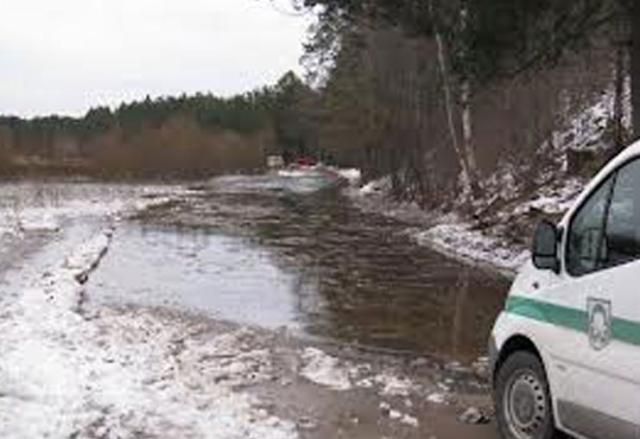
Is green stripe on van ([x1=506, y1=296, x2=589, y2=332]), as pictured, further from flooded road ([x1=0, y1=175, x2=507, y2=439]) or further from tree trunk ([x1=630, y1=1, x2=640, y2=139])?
tree trunk ([x1=630, y1=1, x2=640, y2=139])

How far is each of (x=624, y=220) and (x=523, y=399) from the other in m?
1.78

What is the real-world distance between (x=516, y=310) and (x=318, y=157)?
14071cm

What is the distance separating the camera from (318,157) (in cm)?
14950

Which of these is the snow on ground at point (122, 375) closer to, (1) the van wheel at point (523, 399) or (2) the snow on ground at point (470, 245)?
(1) the van wheel at point (523, 399)

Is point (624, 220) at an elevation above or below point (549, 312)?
above

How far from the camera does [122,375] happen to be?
12.1 m

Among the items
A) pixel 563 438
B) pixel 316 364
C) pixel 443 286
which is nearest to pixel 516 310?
pixel 563 438

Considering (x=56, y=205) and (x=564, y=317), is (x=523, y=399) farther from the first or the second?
(x=56, y=205)

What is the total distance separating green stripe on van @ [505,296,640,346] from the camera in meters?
7.32

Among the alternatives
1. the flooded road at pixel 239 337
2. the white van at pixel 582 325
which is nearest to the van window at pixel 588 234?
the white van at pixel 582 325

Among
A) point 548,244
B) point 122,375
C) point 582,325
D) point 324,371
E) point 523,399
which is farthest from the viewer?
point 324,371

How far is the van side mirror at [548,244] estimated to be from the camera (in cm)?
833

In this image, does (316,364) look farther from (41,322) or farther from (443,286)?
(443,286)

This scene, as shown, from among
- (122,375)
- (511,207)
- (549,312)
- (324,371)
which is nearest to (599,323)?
(549,312)
